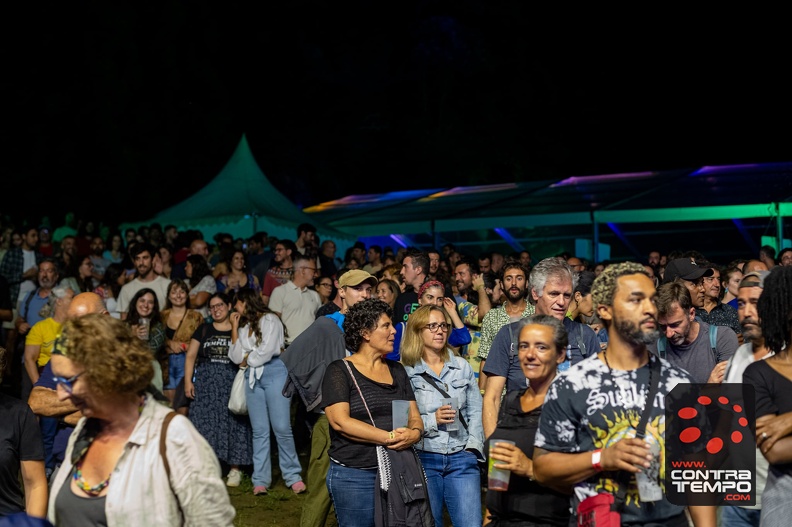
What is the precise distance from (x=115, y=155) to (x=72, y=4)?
5.87 m

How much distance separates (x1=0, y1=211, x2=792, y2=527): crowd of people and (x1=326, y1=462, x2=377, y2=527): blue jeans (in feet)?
0.04

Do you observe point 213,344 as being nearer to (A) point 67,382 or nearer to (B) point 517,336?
(B) point 517,336

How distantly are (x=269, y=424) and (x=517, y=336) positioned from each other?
4738mm

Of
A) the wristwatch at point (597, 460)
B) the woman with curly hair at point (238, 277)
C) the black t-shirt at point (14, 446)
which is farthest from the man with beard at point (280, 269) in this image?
the wristwatch at point (597, 460)

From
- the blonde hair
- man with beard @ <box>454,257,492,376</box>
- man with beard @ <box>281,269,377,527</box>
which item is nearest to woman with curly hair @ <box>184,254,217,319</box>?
man with beard @ <box>454,257,492,376</box>

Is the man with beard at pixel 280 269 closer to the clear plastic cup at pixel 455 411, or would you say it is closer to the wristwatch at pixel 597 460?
the clear plastic cup at pixel 455 411

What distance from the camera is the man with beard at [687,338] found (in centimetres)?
606

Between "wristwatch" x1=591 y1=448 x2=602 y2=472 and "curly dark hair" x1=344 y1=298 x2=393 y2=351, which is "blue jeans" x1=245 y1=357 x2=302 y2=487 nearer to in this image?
"curly dark hair" x1=344 y1=298 x2=393 y2=351

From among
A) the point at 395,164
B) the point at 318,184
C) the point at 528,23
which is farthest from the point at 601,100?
the point at 318,184

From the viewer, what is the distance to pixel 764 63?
3991cm

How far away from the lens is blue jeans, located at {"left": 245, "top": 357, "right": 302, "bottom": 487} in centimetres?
973

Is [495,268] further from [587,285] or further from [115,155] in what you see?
[115,155]

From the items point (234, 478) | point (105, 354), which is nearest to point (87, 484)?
point (105, 354)

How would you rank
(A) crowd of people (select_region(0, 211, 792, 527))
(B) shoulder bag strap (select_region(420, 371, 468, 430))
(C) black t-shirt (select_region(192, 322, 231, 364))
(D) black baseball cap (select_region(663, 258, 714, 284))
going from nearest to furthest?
1. (A) crowd of people (select_region(0, 211, 792, 527))
2. (B) shoulder bag strap (select_region(420, 371, 468, 430))
3. (D) black baseball cap (select_region(663, 258, 714, 284))
4. (C) black t-shirt (select_region(192, 322, 231, 364))
